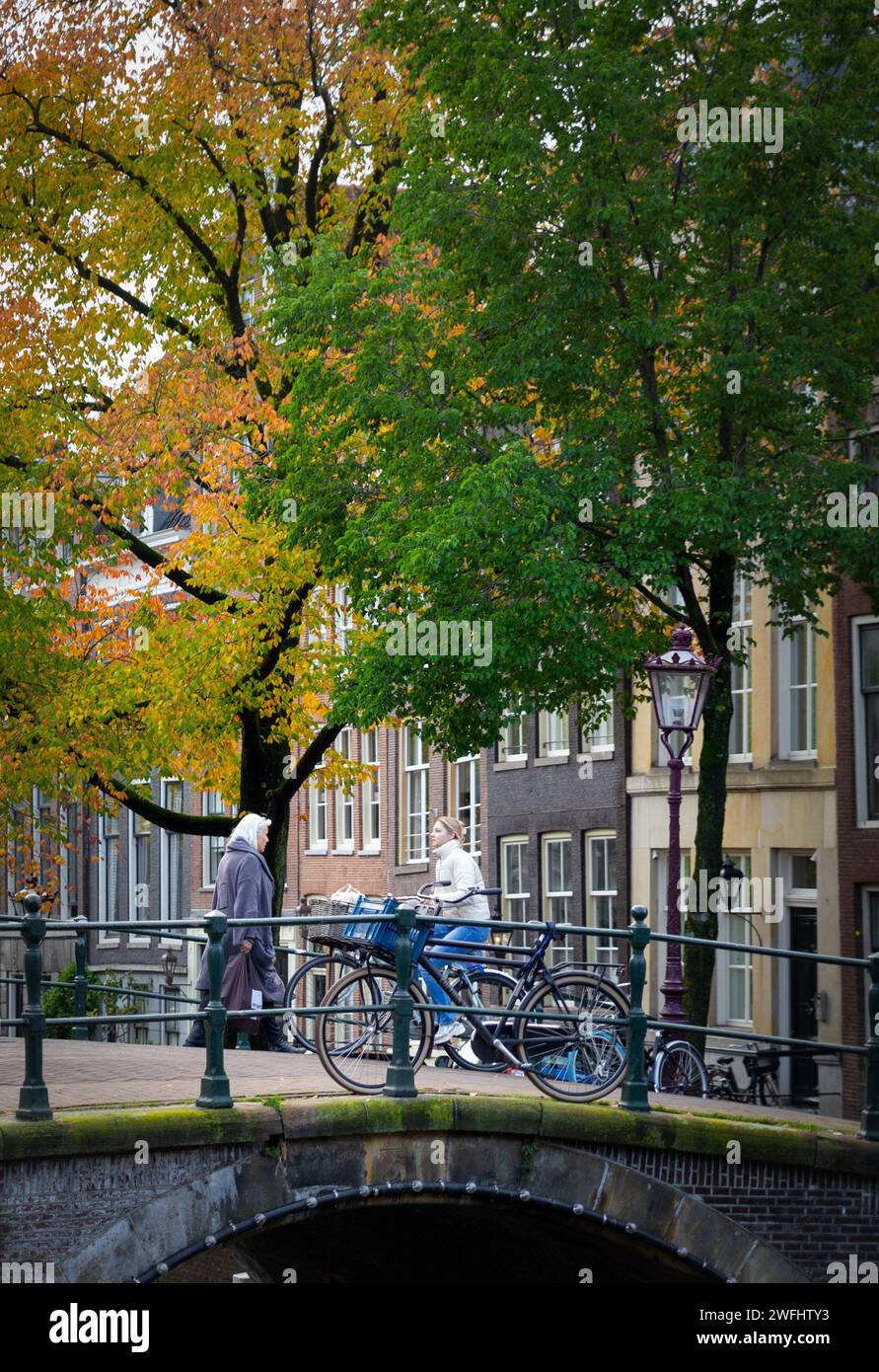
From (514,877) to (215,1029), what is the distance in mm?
20054

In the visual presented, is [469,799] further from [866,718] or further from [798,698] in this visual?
[866,718]

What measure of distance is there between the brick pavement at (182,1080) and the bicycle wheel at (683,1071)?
96 cm

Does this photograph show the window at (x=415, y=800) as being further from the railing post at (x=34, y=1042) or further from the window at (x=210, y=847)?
the railing post at (x=34, y=1042)

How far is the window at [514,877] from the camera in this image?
30.5 m

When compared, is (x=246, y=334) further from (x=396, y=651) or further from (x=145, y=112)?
(x=396, y=651)

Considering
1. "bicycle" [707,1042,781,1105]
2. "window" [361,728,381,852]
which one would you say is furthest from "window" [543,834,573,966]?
"window" [361,728,381,852]

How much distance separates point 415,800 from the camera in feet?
112

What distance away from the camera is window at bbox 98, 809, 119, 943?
45062mm

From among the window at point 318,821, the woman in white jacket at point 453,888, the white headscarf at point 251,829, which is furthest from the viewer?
the window at point 318,821

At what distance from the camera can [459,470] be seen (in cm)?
1830

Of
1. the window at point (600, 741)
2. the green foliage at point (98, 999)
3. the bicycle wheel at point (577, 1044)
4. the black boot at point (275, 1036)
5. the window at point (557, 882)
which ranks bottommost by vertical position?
the green foliage at point (98, 999)

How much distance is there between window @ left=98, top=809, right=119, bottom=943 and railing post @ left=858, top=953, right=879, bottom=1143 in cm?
3314

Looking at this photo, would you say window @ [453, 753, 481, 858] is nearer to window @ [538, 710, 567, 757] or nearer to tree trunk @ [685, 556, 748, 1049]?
window @ [538, 710, 567, 757]

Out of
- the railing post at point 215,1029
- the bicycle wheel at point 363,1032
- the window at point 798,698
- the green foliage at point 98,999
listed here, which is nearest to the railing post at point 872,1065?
the bicycle wheel at point 363,1032
